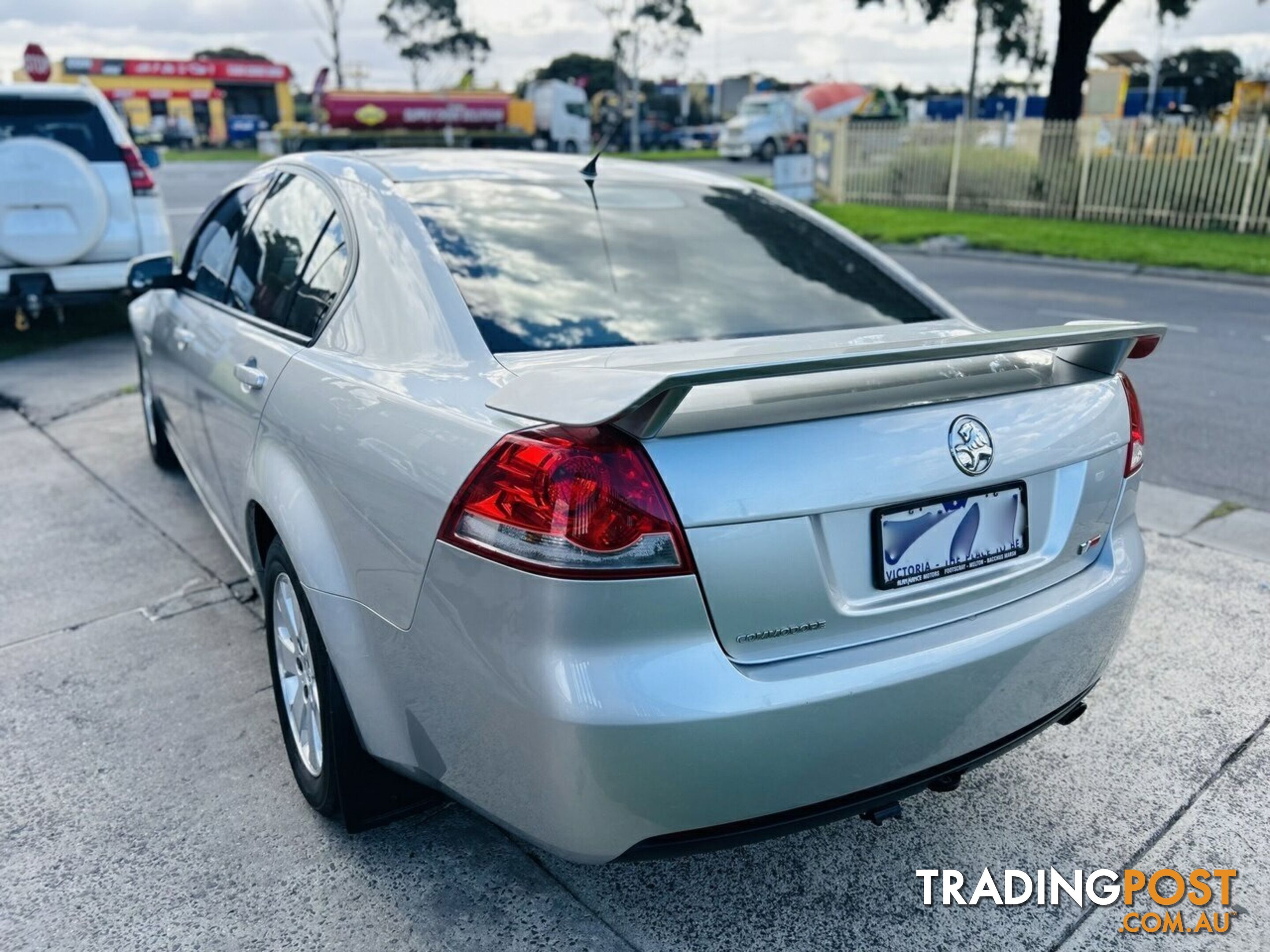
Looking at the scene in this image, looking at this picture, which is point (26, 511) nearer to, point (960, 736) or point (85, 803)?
point (85, 803)

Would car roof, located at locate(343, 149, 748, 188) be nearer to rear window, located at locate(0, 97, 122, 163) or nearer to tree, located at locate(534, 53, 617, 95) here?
rear window, located at locate(0, 97, 122, 163)

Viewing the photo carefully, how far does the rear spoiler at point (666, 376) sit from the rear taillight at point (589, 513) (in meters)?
0.06

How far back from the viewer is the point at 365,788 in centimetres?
234

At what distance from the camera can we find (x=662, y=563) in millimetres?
1708

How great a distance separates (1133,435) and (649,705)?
4.62 feet

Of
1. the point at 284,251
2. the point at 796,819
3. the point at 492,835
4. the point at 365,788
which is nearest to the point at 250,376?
the point at 284,251

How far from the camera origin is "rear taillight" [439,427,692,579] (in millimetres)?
1702

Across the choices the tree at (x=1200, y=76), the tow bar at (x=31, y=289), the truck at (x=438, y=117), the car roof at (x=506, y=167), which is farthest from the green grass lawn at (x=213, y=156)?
the tree at (x=1200, y=76)

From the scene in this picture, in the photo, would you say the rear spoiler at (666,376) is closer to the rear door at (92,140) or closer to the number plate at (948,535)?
the number plate at (948,535)

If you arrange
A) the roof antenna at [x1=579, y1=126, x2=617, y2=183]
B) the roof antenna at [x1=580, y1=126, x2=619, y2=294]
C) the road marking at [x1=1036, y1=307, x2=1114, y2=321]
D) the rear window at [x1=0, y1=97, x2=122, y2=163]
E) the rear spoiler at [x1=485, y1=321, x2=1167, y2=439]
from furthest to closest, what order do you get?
the road marking at [x1=1036, y1=307, x2=1114, y2=321] → the rear window at [x1=0, y1=97, x2=122, y2=163] → the roof antenna at [x1=579, y1=126, x2=617, y2=183] → the roof antenna at [x1=580, y1=126, x2=619, y2=294] → the rear spoiler at [x1=485, y1=321, x2=1167, y2=439]

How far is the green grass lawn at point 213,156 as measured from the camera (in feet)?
142

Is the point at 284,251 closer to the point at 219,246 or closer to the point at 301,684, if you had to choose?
the point at 219,246

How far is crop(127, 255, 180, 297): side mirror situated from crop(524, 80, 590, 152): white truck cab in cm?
4371
